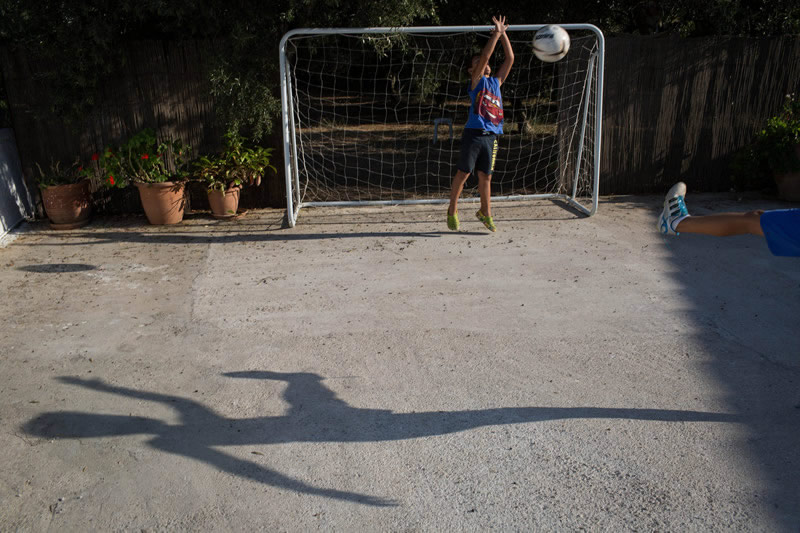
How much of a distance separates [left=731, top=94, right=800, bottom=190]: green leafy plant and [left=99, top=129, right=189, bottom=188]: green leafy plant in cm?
727

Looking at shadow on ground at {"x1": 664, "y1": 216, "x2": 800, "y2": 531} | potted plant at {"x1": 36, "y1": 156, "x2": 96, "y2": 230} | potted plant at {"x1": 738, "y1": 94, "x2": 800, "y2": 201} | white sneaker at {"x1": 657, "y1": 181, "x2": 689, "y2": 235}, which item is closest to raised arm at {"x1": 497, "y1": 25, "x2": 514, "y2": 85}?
shadow on ground at {"x1": 664, "y1": 216, "x2": 800, "y2": 531}

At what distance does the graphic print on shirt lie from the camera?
6.37 m

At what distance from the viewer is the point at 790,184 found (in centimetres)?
796

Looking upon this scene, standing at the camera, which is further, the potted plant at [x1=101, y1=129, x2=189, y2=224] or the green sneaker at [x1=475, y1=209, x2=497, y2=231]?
the potted plant at [x1=101, y1=129, x2=189, y2=224]

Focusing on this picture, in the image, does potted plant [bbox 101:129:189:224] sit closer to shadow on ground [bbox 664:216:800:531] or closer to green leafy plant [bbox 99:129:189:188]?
green leafy plant [bbox 99:129:189:188]

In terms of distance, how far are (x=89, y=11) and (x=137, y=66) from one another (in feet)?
2.43

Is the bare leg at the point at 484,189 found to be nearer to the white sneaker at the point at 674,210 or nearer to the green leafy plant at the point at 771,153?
the white sneaker at the point at 674,210

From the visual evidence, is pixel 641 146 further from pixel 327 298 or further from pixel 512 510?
pixel 512 510

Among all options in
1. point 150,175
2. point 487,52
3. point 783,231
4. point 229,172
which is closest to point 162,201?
point 150,175

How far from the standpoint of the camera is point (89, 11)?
22.5 feet

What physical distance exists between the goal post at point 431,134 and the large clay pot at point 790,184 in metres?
2.34

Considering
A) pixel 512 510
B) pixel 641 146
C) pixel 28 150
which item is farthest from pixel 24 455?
pixel 641 146

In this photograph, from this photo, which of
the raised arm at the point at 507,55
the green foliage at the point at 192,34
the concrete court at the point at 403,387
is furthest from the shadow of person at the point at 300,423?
the green foliage at the point at 192,34

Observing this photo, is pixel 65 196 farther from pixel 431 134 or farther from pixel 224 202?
pixel 431 134
